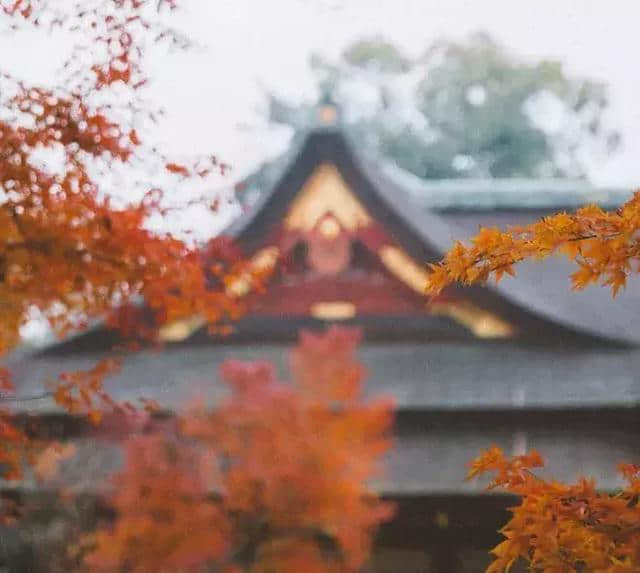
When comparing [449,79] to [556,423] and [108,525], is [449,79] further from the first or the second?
[108,525]

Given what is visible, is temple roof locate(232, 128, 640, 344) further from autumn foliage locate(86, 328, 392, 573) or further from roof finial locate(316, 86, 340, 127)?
autumn foliage locate(86, 328, 392, 573)

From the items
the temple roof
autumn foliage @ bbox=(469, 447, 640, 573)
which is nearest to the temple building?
the temple roof

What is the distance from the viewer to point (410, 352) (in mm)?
6816

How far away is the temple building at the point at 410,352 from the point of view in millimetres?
5957

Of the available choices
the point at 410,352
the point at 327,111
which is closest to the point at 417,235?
the point at 410,352

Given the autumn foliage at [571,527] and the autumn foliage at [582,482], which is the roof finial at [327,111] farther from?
the autumn foliage at [571,527]

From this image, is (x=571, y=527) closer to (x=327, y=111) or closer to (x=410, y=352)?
(x=410, y=352)

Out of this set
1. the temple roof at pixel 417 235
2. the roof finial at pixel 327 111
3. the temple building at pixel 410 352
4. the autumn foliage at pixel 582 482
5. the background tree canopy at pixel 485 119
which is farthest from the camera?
the background tree canopy at pixel 485 119

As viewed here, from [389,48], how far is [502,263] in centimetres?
1856

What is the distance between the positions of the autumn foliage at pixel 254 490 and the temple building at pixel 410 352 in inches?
12.2

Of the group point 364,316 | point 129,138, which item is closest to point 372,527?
point 364,316

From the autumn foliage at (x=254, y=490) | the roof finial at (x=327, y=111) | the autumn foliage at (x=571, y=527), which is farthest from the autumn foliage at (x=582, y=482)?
the roof finial at (x=327, y=111)

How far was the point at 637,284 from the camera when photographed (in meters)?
8.26

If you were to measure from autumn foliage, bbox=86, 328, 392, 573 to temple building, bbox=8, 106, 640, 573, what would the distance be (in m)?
0.31
